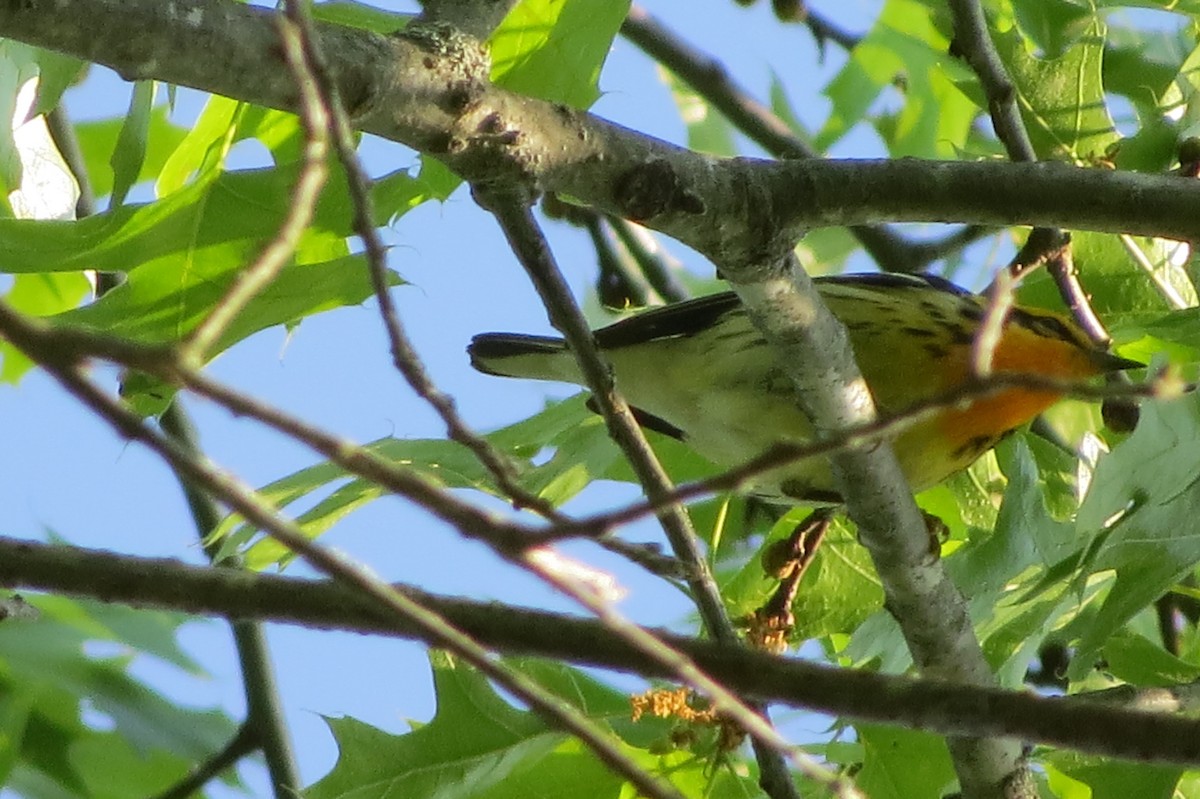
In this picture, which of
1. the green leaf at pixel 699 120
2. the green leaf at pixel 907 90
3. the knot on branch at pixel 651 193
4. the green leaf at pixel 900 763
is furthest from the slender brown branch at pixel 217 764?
the green leaf at pixel 699 120

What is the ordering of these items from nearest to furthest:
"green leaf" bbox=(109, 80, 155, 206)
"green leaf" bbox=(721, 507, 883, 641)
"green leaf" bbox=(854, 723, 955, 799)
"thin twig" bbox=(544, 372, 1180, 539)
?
"thin twig" bbox=(544, 372, 1180, 539) → "green leaf" bbox=(109, 80, 155, 206) → "green leaf" bbox=(854, 723, 955, 799) → "green leaf" bbox=(721, 507, 883, 641)

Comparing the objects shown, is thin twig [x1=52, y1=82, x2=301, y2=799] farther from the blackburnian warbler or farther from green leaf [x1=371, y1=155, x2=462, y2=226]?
green leaf [x1=371, y1=155, x2=462, y2=226]

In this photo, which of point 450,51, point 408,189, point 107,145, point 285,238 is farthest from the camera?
point 107,145

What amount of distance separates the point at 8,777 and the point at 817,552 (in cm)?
166

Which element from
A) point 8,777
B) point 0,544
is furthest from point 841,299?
point 0,544

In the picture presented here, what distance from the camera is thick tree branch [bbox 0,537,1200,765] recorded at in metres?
1.12

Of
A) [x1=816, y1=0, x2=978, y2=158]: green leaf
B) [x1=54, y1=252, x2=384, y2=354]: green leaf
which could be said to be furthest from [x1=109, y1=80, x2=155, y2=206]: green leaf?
[x1=816, y1=0, x2=978, y2=158]: green leaf

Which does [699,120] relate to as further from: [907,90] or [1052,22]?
[1052,22]

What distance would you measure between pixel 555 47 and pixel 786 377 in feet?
3.00

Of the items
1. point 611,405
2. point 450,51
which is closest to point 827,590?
point 611,405

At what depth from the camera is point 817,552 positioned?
326 centimetres

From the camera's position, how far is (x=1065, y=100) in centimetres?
343

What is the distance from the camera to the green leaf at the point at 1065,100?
134 inches

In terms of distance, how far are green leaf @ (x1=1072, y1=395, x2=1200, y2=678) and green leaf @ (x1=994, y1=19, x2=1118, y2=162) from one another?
0.96m
